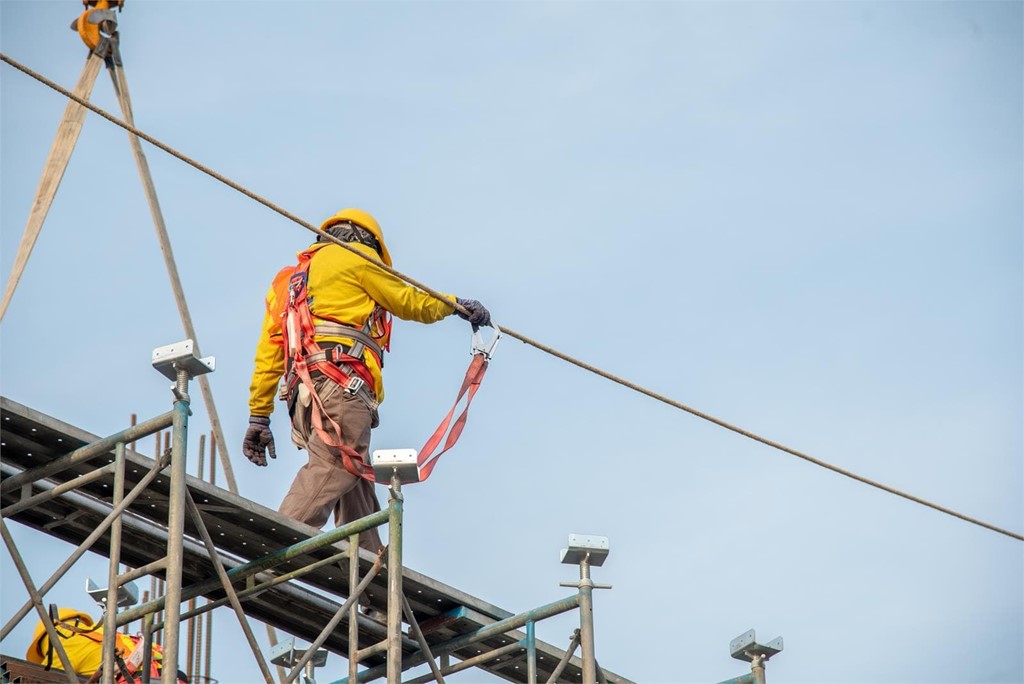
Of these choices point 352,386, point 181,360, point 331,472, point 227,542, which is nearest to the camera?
point 181,360

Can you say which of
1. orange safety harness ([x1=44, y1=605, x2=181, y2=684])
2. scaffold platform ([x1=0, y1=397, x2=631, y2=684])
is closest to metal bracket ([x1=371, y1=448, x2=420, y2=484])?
scaffold platform ([x1=0, y1=397, x2=631, y2=684])

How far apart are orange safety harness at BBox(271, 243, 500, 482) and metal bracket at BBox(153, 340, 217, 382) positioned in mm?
2112

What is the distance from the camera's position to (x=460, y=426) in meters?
11.5

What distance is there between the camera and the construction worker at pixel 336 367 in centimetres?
1137

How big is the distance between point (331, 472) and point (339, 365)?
701 mm

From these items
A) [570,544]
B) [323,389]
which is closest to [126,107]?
[323,389]

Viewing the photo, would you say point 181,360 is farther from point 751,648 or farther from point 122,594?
point 751,648

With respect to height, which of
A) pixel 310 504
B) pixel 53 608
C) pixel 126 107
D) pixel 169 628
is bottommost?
pixel 169 628

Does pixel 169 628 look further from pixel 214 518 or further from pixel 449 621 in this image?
pixel 449 621

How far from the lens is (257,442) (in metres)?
11.9

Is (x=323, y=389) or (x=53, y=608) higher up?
(x=323, y=389)

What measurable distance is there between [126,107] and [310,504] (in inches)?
190

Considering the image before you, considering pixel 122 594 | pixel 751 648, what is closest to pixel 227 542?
Result: pixel 122 594

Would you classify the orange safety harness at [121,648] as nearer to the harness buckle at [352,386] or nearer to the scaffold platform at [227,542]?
the scaffold platform at [227,542]
